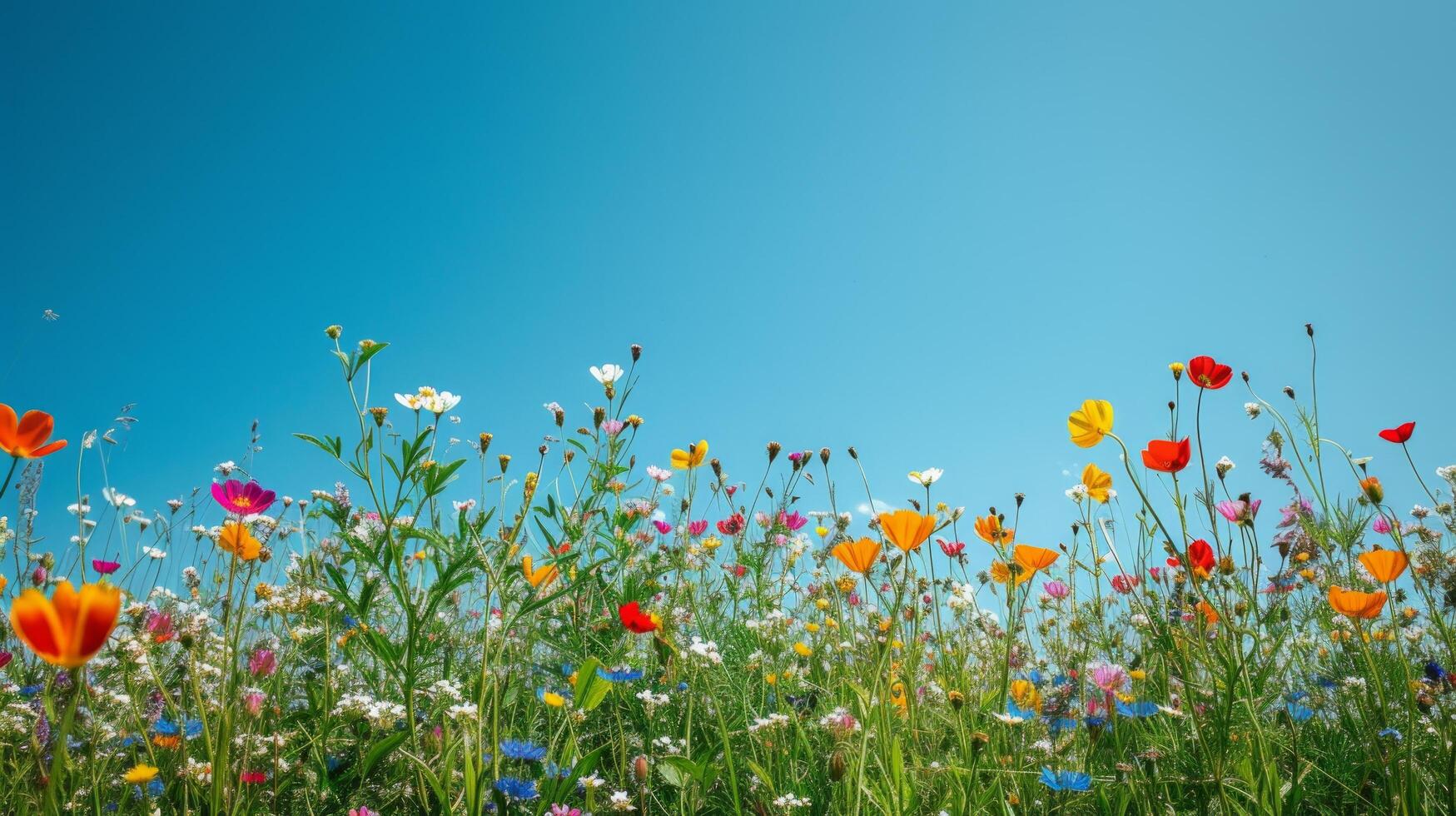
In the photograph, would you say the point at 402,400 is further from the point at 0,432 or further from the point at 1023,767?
the point at 1023,767

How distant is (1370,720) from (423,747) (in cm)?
240

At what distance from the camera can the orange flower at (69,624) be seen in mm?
549

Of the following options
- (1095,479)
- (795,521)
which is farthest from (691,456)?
(1095,479)

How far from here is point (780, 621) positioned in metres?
2.63

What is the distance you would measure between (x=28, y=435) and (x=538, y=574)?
1.02 metres

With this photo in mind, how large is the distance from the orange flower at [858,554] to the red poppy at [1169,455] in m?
0.61

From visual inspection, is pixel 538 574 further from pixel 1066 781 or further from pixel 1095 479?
pixel 1095 479

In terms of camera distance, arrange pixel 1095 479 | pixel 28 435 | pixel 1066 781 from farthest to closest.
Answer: pixel 1095 479 < pixel 1066 781 < pixel 28 435

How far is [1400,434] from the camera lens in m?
2.09

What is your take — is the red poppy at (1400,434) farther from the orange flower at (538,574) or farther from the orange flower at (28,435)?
the orange flower at (28,435)

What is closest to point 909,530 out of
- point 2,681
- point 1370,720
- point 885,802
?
point 885,802

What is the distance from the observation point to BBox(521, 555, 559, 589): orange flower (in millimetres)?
1622

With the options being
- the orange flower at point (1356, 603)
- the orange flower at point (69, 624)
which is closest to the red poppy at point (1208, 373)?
the orange flower at point (1356, 603)

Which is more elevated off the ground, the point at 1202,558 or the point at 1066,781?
the point at 1202,558
